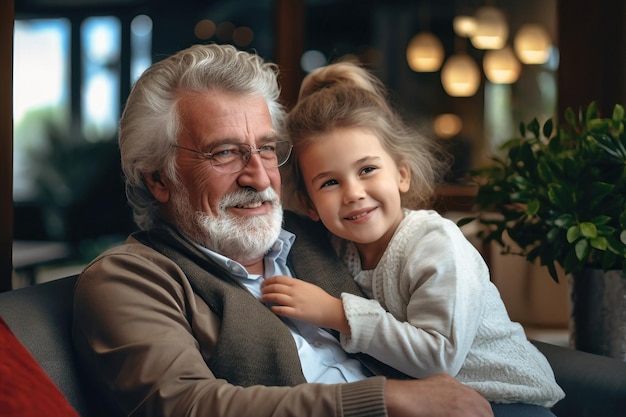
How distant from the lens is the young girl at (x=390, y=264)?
1.58m

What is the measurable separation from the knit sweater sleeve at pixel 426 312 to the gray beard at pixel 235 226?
0.82 feet

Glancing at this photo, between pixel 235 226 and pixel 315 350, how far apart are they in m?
0.33

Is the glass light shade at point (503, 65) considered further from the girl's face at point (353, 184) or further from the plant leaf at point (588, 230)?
the girl's face at point (353, 184)

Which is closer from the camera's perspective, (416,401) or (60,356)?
(416,401)

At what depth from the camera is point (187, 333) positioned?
1505 mm

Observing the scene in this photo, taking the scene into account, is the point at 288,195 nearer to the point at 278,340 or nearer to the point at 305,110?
the point at 305,110

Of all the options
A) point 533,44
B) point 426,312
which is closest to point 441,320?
point 426,312

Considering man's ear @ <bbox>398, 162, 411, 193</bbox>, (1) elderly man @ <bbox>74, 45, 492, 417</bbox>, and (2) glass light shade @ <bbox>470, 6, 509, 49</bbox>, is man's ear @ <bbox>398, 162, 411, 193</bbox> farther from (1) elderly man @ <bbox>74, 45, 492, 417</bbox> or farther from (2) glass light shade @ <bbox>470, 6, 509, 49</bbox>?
(2) glass light shade @ <bbox>470, 6, 509, 49</bbox>

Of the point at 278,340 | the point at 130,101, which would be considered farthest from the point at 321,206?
the point at 130,101

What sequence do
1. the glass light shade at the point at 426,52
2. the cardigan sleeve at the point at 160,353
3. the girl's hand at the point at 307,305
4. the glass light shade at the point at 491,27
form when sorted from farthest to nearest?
the glass light shade at the point at 426,52 → the glass light shade at the point at 491,27 → the girl's hand at the point at 307,305 → the cardigan sleeve at the point at 160,353

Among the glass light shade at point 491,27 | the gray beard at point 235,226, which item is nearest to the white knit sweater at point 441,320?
the gray beard at point 235,226

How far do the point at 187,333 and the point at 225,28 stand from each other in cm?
341

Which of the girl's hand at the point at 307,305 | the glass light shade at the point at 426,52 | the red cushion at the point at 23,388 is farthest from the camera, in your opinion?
the glass light shade at the point at 426,52

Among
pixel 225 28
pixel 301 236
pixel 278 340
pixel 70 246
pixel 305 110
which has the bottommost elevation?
pixel 70 246
